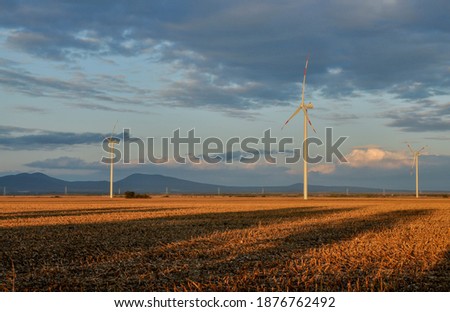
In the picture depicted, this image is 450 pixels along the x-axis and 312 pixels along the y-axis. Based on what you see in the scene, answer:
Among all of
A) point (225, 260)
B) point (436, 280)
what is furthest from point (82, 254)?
point (436, 280)

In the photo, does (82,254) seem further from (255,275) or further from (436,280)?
(436,280)

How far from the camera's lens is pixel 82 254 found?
2167 centimetres

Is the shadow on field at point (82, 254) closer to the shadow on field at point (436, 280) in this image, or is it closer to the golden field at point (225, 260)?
the golden field at point (225, 260)

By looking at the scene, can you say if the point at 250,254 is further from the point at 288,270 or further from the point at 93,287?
the point at 93,287

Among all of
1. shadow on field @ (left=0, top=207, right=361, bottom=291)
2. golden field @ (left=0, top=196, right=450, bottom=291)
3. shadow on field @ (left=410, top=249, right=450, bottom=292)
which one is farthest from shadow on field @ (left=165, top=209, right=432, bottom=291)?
shadow on field @ (left=410, top=249, right=450, bottom=292)

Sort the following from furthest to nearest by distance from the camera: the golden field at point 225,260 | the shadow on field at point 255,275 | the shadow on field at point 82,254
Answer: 1. the shadow on field at point 82,254
2. the golden field at point 225,260
3. the shadow on field at point 255,275

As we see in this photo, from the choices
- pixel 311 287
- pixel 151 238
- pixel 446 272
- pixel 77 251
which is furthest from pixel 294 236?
pixel 311 287

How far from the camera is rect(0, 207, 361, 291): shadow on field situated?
15758 mm

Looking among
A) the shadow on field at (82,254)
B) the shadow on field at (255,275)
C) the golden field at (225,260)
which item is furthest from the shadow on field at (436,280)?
the shadow on field at (82,254)

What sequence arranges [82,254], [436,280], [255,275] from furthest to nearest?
[82,254], [255,275], [436,280]

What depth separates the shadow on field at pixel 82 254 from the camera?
1576 cm

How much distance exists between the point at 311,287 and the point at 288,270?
2.63m

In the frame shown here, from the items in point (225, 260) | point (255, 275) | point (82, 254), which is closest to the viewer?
point (255, 275)

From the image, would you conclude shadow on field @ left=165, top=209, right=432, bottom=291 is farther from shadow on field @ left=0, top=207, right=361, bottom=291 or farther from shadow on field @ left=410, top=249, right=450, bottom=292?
shadow on field @ left=410, top=249, right=450, bottom=292
